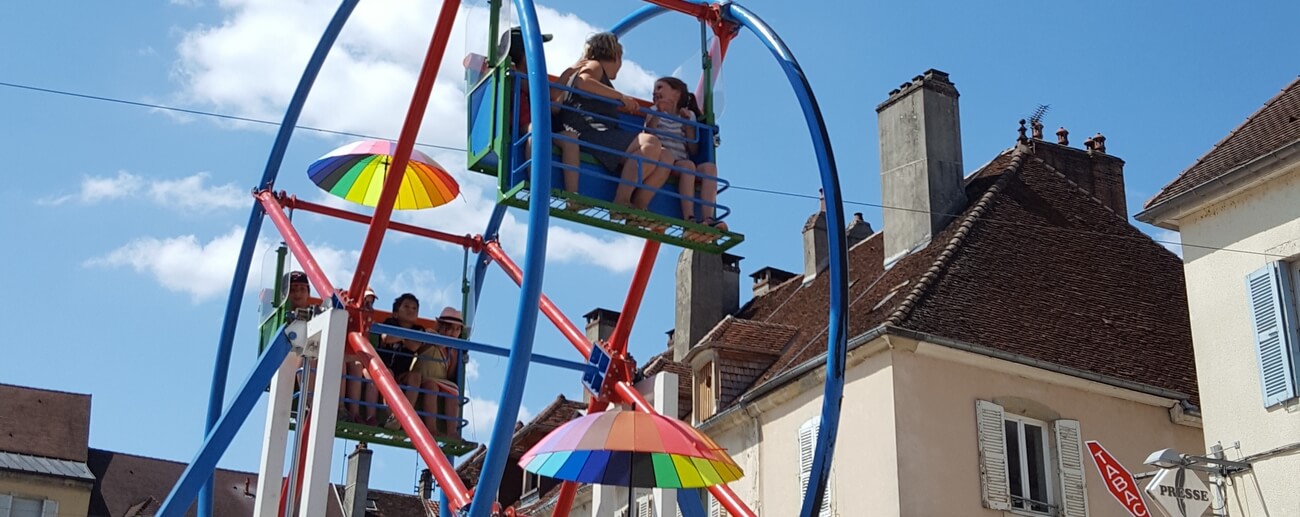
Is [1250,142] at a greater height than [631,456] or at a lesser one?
greater

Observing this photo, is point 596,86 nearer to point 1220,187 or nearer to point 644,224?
point 644,224

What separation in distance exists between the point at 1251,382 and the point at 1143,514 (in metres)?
3.50

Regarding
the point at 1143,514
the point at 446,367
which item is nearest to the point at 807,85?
the point at 1143,514

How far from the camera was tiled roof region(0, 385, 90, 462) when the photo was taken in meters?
40.5

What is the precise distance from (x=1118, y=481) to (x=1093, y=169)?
1586 cm

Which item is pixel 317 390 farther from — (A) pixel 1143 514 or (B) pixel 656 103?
(A) pixel 1143 514

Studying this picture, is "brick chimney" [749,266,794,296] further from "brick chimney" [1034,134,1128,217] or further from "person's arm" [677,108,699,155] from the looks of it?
"person's arm" [677,108,699,155]

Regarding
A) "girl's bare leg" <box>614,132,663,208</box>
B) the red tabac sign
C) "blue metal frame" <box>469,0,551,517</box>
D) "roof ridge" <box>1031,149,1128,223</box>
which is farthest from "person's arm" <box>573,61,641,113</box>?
"roof ridge" <box>1031,149,1128,223</box>

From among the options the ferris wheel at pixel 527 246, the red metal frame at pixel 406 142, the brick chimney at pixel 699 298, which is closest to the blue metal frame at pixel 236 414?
the ferris wheel at pixel 527 246

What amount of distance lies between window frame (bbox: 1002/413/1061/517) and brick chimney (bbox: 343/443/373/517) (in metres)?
24.8

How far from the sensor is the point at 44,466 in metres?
39.9

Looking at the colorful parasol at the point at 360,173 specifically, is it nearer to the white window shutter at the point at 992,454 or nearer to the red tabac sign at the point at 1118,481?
the red tabac sign at the point at 1118,481

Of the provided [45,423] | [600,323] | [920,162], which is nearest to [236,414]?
[920,162]

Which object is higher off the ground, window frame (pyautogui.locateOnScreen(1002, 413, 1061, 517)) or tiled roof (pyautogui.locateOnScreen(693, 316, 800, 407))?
tiled roof (pyautogui.locateOnScreen(693, 316, 800, 407))
